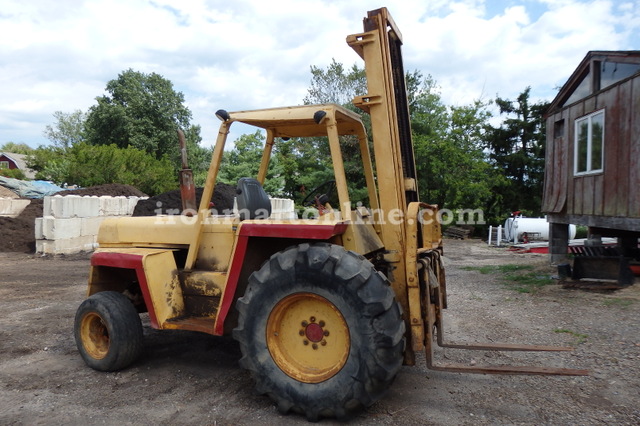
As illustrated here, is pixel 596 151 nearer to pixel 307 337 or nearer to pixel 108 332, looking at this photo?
pixel 307 337

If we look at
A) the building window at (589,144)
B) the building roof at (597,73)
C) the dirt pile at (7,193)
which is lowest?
the dirt pile at (7,193)

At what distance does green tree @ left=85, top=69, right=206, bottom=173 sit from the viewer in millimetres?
35750

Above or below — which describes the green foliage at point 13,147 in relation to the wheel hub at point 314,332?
above

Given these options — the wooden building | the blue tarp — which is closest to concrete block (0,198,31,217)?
the blue tarp

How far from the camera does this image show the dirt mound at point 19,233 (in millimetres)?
14219

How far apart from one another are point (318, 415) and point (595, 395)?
258 centimetres

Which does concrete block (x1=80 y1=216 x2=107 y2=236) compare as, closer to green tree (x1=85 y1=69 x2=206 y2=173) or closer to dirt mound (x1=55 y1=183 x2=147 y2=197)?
dirt mound (x1=55 y1=183 x2=147 y2=197)

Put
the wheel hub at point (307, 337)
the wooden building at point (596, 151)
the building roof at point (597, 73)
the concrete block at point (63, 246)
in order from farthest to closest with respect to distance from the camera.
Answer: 1. the concrete block at point (63, 246)
2. the building roof at point (597, 73)
3. the wooden building at point (596, 151)
4. the wheel hub at point (307, 337)

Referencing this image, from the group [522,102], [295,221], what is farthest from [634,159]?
[522,102]

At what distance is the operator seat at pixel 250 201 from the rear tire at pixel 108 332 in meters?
1.64

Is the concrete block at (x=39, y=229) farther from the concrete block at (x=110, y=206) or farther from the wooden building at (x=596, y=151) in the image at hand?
the wooden building at (x=596, y=151)

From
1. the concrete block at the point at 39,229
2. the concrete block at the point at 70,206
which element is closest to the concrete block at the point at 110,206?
the concrete block at the point at 70,206

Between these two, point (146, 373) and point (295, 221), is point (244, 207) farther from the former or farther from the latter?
point (146, 373)

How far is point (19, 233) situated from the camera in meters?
15.0
